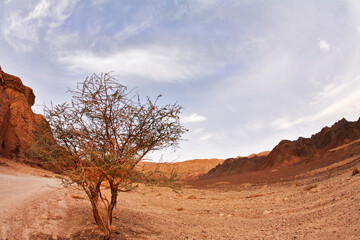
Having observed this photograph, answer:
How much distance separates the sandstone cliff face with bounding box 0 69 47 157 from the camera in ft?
86.3

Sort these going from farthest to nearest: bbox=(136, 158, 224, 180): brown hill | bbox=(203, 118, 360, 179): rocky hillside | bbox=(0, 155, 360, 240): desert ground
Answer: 1. bbox=(203, 118, 360, 179): rocky hillside
2. bbox=(136, 158, 224, 180): brown hill
3. bbox=(0, 155, 360, 240): desert ground

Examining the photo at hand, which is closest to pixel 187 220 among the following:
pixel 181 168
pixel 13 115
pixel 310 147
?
pixel 181 168

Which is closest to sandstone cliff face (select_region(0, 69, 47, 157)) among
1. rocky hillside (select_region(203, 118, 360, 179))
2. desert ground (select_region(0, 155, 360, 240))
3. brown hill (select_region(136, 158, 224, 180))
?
brown hill (select_region(136, 158, 224, 180))

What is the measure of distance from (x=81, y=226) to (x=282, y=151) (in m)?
34.4

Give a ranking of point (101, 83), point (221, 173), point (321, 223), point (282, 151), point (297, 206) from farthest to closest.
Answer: point (221, 173) < point (282, 151) < point (297, 206) < point (321, 223) < point (101, 83)

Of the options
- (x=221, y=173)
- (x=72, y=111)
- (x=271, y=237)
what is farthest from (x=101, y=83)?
(x=221, y=173)

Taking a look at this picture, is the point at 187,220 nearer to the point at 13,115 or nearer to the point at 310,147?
Result: the point at 13,115

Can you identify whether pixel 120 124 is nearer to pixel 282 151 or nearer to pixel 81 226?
pixel 81 226

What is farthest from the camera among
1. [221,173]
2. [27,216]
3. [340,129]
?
[221,173]

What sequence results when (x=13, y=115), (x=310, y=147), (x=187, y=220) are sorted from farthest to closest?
(x=310, y=147) < (x=13, y=115) < (x=187, y=220)

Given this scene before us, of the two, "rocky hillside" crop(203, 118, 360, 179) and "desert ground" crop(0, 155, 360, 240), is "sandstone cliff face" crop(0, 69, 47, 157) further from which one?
"rocky hillside" crop(203, 118, 360, 179)

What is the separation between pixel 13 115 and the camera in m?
27.9

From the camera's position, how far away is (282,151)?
36.7 m

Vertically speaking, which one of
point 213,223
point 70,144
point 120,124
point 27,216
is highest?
point 120,124
